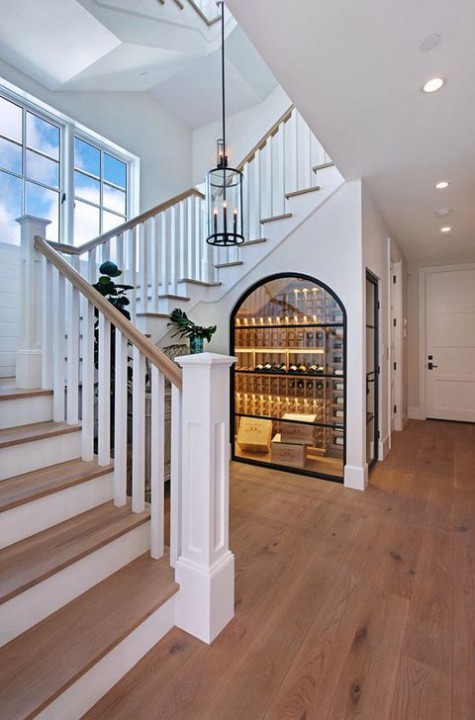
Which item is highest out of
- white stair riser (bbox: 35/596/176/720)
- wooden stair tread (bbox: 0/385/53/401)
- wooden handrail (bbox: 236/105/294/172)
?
wooden handrail (bbox: 236/105/294/172)

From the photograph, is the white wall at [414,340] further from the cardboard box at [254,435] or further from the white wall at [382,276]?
the cardboard box at [254,435]

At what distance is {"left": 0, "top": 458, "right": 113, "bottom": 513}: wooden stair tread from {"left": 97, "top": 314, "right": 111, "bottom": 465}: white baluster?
0.09 metres

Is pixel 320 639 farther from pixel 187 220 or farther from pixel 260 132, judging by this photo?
pixel 260 132

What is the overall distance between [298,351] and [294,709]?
2.73 metres

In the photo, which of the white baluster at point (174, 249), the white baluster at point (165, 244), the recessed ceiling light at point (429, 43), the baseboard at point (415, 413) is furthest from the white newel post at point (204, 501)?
the baseboard at point (415, 413)

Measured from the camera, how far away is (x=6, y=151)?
350 centimetres

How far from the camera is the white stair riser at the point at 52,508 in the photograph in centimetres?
149

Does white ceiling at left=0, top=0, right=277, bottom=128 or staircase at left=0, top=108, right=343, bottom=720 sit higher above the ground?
white ceiling at left=0, top=0, right=277, bottom=128

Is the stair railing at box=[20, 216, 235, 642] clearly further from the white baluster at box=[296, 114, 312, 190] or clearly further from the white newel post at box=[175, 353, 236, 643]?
the white baluster at box=[296, 114, 312, 190]

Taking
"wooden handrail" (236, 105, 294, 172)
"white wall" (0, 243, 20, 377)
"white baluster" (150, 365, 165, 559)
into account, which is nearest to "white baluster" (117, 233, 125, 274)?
"white wall" (0, 243, 20, 377)

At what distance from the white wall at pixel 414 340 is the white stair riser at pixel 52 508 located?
5.38m

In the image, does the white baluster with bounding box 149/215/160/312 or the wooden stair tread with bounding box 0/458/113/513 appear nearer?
the wooden stair tread with bounding box 0/458/113/513

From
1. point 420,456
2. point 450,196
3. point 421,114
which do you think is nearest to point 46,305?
point 421,114

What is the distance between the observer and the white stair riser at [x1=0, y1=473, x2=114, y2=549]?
1.49 metres
